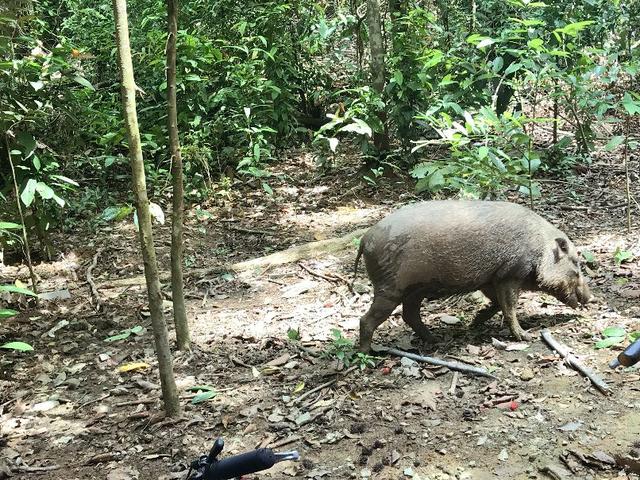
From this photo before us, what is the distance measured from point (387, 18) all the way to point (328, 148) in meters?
3.75

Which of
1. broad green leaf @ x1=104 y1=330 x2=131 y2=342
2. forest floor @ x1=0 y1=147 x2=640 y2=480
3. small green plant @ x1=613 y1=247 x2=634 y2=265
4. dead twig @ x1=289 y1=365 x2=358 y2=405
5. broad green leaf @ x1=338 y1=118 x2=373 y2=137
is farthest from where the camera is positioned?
broad green leaf @ x1=338 y1=118 x2=373 y2=137

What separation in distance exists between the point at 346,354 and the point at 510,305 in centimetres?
135

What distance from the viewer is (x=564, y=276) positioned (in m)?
4.85

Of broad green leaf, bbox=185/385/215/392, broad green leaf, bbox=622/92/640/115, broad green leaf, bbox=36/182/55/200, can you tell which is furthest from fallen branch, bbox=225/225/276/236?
broad green leaf, bbox=622/92/640/115

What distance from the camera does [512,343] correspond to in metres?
4.62

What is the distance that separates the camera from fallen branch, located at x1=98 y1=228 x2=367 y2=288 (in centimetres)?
675

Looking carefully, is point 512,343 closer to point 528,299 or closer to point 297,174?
point 528,299

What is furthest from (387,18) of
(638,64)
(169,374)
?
(169,374)

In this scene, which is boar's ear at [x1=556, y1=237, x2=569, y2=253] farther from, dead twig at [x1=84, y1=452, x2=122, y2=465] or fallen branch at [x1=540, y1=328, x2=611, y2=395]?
dead twig at [x1=84, y1=452, x2=122, y2=465]

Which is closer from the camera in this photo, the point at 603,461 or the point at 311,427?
the point at 603,461

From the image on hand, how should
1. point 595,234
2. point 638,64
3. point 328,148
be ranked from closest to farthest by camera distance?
point 638,64, point 595,234, point 328,148

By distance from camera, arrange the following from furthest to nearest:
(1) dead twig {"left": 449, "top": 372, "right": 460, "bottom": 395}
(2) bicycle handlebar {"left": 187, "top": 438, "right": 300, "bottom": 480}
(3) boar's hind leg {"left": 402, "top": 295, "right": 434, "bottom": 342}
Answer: (3) boar's hind leg {"left": 402, "top": 295, "right": 434, "bottom": 342}
(1) dead twig {"left": 449, "top": 372, "right": 460, "bottom": 395}
(2) bicycle handlebar {"left": 187, "top": 438, "right": 300, "bottom": 480}

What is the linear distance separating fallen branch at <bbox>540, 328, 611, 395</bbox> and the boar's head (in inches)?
14.2

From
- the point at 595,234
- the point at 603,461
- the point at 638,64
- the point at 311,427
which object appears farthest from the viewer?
the point at 595,234
